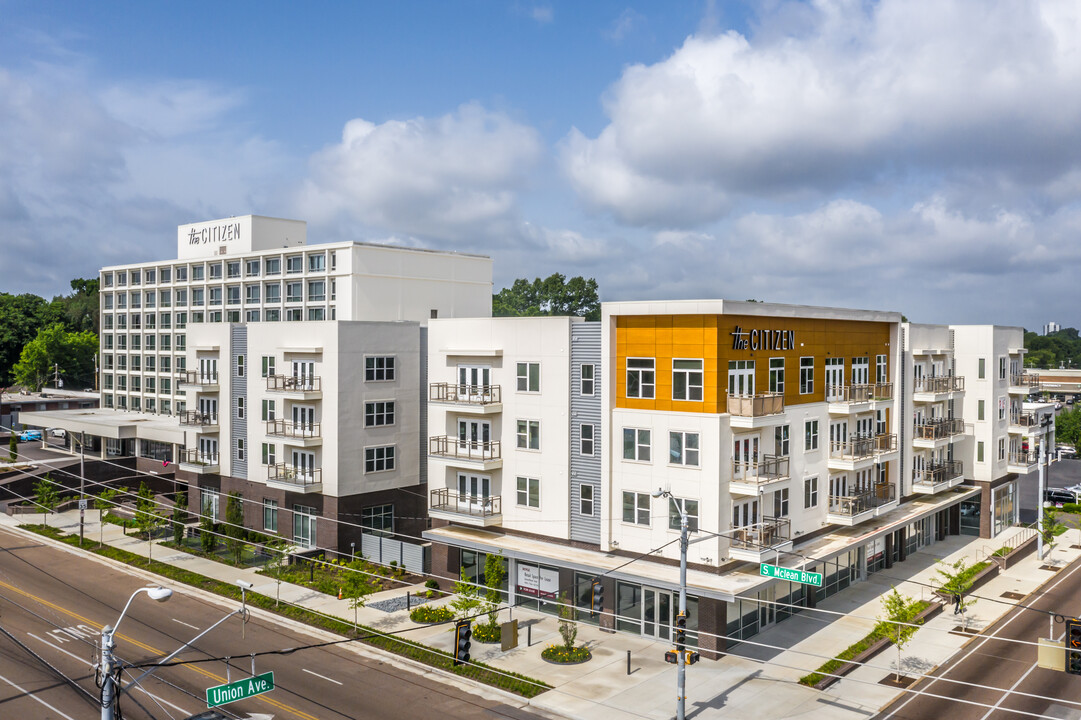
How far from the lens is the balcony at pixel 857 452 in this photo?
44469 mm

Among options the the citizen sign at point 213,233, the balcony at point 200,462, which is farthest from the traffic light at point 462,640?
the the citizen sign at point 213,233

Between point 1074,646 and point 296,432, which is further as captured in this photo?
point 296,432

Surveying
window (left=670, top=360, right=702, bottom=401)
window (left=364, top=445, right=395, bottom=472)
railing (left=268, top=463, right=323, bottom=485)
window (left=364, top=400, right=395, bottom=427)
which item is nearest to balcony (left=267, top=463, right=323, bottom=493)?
railing (left=268, top=463, right=323, bottom=485)

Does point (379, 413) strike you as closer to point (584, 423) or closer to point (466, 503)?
point (466, 503)

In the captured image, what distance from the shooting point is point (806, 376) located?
144ft

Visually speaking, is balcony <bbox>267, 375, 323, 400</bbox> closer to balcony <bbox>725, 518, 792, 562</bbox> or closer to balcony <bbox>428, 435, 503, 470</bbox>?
balcony <bbox>428, 435, 503, 470</bbox>

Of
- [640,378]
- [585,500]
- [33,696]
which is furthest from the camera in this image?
[585,500]

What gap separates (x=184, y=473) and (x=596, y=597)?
3977 centimetres

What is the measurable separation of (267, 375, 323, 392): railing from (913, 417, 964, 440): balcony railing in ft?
130

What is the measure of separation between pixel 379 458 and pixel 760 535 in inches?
1027

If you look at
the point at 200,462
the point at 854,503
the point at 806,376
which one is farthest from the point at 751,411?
the point at 200,462

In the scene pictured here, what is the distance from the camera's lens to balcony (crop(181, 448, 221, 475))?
A: 5897 centimetres

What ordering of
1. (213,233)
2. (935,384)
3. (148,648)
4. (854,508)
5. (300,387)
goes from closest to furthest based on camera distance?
(148,648) < (854,508) < (300,387) < (935,384) < (213,233)

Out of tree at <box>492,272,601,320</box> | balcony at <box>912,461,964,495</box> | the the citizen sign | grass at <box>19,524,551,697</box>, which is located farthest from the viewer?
tree at <box>492,272,601,320</box>
